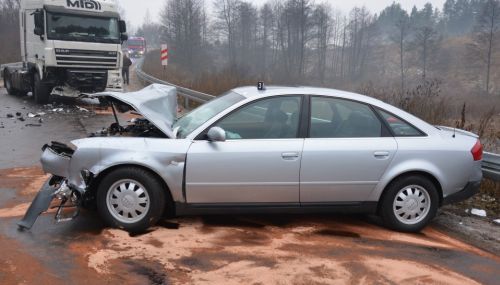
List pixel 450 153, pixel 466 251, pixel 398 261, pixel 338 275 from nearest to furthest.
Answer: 1. pixel 338 275
2. pixel 398 261
3. pixel 466 251
4. pixel 450 153

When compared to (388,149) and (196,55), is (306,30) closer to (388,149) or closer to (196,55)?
(196,55)

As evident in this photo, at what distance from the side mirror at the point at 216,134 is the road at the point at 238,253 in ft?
3.11

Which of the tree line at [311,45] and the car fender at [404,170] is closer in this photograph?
the car fender at [404,170]

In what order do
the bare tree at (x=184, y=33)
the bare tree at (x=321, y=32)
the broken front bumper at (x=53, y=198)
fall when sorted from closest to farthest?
1. the broken front bumper at (x=53, y=198)
2. the bare tree at (x=184, y=33)
3. the bare tree at (x=321, y=32)

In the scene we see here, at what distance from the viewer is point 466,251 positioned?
15.0 ft

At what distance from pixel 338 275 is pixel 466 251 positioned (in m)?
1.53

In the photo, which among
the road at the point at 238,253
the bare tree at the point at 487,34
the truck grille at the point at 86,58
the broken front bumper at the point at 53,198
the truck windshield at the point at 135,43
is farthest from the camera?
the bare tree at the point at 487,34

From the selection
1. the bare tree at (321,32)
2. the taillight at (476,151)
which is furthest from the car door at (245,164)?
the bare tree at (321,32)

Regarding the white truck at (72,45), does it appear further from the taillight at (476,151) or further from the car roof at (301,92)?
the taillight at (476,151)

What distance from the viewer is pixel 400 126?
4.97m

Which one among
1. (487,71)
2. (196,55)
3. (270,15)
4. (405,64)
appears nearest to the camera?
(196,55)

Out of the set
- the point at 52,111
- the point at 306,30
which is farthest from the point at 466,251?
the point at 306,30

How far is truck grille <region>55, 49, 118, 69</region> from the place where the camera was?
48.0 feet

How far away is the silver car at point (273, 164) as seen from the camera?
4.62 metres
